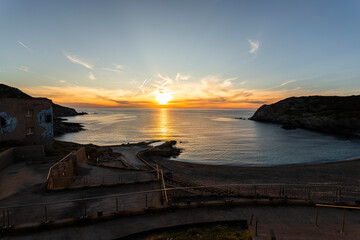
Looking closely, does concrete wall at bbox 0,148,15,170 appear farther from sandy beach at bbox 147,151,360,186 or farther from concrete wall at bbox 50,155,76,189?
sandy beach at bbox 147,151,360,186

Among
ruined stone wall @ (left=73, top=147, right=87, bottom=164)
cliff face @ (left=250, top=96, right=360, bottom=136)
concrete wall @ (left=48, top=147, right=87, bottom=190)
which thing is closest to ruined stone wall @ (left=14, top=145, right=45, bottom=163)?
ruined stone wall @ (left=73, top=147, right=87, bottom=164)

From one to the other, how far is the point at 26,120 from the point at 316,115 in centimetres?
12044

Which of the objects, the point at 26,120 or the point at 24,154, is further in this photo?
the point at 26,120

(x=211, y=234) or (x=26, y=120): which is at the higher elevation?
(x=26, y=120)

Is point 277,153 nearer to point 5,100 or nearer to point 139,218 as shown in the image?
point 139,218

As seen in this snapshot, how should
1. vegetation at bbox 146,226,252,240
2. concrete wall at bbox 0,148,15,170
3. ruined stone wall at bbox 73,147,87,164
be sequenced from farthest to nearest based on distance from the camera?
1. ruined stone wall at bbox 73,147,87,164
2. concrete wall at bbox 0,148,15,170
3. vegetation at bbox 146,226,252,240

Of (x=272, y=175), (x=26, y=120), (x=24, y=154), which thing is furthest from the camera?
(x=272, y=175)

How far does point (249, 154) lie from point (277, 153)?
7755 millimetres

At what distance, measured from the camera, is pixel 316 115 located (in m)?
101

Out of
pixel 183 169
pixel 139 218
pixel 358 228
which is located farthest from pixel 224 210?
pixel 183 169

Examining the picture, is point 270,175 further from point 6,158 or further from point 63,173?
point 6,158

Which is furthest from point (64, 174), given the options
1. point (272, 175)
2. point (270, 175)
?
point (272, 175)

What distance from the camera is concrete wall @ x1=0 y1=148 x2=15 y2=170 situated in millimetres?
18712

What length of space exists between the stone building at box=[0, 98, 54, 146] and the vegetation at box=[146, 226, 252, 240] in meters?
28.1
